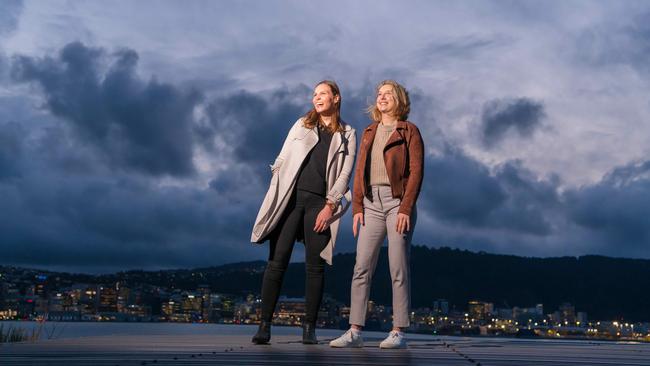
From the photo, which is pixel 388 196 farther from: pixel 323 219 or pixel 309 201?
pixel 309 201

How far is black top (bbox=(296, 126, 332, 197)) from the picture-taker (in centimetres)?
793

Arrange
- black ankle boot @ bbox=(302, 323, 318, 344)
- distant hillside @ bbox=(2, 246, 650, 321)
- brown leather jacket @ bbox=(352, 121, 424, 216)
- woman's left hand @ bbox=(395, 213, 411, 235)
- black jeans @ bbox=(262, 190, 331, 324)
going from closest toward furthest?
woman's left hand @ bbox=(395, 213, 411, 235) < brown leather jacket @ bbox=(352, 121, 424, 216) < black ankle boot @ bbox=(302, 323, 318, 344) < black jeans @ bbox=(262, 190, 331, 324) < distant hillside @ bbox=(2, 246, 650, 321)

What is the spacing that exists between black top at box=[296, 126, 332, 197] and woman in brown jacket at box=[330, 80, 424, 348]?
13.9 inches

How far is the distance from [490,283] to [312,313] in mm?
110628

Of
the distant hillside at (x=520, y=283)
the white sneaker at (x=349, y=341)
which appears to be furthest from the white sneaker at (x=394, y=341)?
the distant hillside at (x=520, y=283)

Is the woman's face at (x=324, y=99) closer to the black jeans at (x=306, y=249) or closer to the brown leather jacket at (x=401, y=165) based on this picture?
the brown leather jacket at (x=401, y=165)

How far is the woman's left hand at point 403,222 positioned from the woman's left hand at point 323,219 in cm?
69

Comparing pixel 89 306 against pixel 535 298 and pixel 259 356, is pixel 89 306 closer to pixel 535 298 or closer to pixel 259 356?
pixel 535 298

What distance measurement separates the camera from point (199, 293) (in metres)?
137

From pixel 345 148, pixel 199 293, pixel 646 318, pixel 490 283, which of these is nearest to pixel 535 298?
pixel 490 283

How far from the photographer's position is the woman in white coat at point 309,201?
7832 millimetres

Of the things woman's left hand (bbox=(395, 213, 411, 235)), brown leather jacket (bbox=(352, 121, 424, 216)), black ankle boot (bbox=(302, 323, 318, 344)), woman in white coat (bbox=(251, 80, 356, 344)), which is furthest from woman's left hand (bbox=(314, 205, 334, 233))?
black ankle boot (bbox=(302, 323, 318, 344))

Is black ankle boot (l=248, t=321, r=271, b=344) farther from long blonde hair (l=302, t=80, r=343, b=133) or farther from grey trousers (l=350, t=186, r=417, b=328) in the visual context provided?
long blonde hair (l=302, t=80, r=343, b=133)

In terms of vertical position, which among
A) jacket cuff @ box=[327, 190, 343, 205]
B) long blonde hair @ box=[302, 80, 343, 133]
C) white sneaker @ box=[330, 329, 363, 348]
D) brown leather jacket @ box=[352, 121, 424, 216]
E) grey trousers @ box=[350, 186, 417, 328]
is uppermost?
long blonde hair @ box=[302, 80, 343, 133]
